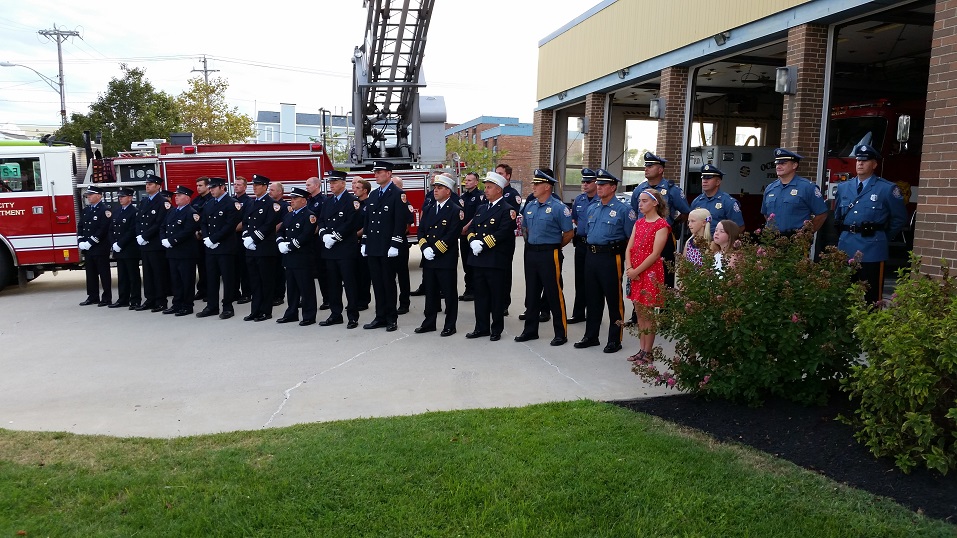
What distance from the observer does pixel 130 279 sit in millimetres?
10727

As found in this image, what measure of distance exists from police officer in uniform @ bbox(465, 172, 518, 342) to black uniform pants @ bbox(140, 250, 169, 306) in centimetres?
495

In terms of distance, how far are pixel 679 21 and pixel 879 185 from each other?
310 inches

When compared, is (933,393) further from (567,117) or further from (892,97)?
(567,117)

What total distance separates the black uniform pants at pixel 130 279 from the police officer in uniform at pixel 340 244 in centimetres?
335

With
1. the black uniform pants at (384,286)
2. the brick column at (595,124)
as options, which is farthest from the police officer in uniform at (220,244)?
the brick column at (595,124)

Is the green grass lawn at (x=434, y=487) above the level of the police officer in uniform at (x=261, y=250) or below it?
below

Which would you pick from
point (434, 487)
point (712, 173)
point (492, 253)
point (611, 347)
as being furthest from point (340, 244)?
point (434, 487)

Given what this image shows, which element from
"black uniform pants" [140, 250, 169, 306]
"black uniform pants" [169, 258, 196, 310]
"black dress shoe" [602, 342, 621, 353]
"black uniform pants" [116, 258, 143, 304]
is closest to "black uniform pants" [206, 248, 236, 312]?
"black uniform pants" [169, 258, 196, 310]

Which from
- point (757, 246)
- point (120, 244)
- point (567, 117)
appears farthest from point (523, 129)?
point (757, 246)

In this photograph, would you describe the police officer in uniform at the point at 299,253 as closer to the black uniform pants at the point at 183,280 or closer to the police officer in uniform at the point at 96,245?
the black uniform pants at the point at 183,280

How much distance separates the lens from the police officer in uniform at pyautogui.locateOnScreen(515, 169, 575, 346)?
786 centimetres

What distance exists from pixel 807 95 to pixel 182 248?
9.10 metres

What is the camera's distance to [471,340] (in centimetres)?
820

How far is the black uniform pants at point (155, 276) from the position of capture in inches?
409
